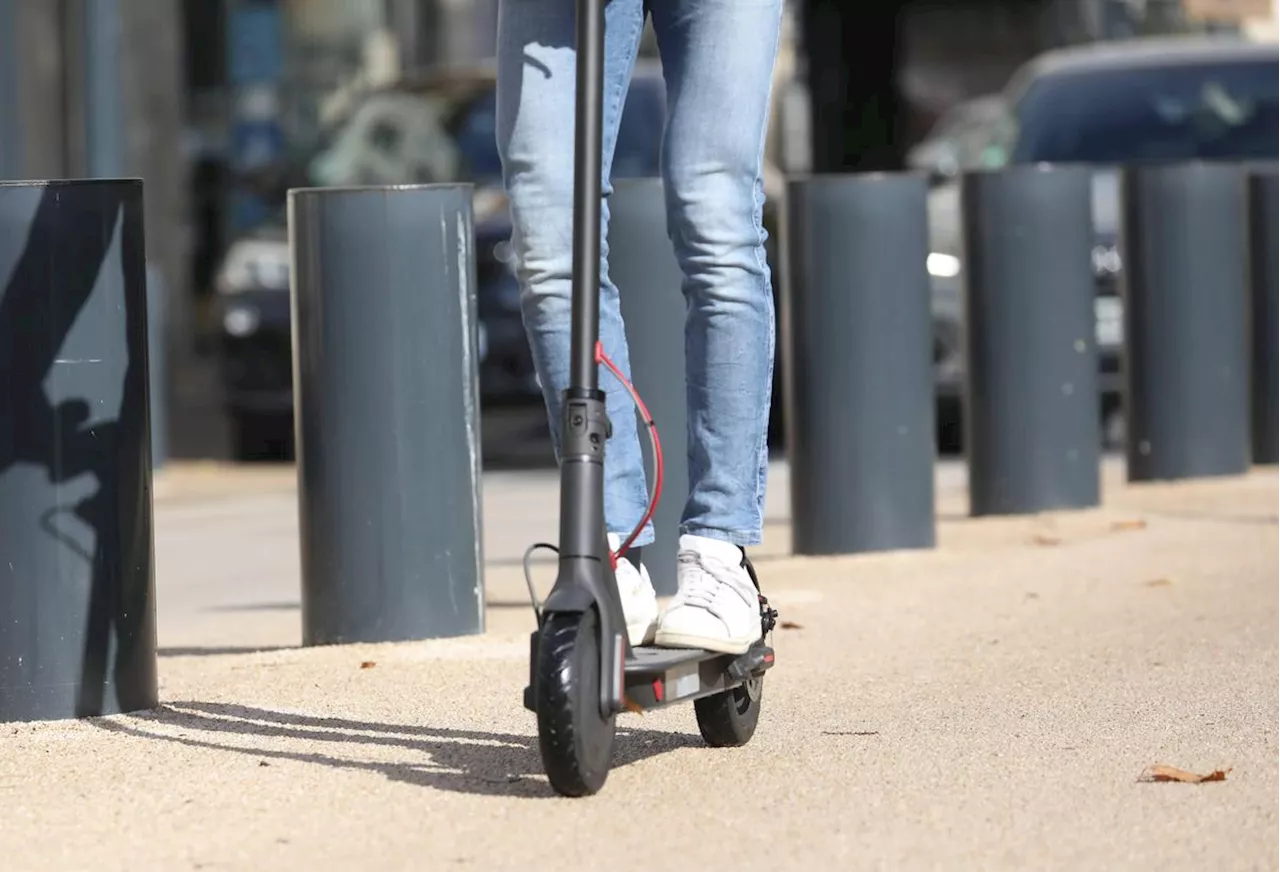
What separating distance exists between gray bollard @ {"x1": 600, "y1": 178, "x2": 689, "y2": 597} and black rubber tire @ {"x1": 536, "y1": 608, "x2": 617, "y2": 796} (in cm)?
256

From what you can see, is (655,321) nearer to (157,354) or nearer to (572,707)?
(572,707)

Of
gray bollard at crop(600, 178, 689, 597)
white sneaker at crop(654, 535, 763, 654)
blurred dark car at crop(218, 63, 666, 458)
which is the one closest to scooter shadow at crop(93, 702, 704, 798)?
white sneaker at crop(654, 535, 763, 654)

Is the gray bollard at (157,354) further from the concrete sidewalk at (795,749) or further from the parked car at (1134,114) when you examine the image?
the concrete sidewalk at (795,749)

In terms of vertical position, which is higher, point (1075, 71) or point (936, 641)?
point (1075, 71)

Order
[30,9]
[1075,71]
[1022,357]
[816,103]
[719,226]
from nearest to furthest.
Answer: [719,226]
[1022,357]
[1075,71]
[30,9]
[816,103]

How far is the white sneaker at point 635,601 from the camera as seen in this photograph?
3.91m

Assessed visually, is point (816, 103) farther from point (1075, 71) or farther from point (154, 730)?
point (154, 730)

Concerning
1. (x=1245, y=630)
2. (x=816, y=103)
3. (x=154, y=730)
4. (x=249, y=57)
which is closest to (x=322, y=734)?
(x=154, y=730)

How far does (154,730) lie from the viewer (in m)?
4.43

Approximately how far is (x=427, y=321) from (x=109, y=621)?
4.03 ft

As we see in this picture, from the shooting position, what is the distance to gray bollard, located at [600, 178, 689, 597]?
6.19m

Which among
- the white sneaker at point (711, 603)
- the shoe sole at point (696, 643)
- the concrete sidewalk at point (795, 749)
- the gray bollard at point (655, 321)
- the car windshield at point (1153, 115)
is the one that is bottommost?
the concrete sidewalk at point (795, 749)

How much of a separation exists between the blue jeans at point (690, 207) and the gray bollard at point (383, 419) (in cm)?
158

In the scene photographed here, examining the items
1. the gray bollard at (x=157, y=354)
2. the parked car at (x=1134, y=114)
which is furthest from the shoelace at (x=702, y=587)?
→ the parked car at (x=1134, y=114)
